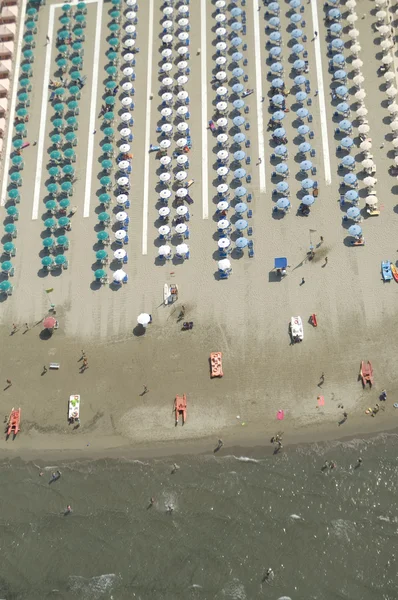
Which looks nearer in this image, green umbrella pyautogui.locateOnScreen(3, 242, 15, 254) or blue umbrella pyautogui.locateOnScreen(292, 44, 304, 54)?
green umbrella pyautogui.locateOnScreen(3, 242, 15, 254)

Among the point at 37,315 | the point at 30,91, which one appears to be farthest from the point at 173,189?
the point at 30,91

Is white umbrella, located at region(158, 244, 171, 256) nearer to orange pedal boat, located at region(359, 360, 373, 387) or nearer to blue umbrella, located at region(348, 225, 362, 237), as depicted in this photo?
blue umbrella, located at region(348, 225, 362, 237)

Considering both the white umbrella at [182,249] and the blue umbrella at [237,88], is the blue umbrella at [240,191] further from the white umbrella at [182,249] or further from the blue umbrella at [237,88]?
the blue umbrella at [237,88]

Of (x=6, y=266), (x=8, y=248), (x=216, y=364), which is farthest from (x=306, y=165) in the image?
(x=6, y=266)

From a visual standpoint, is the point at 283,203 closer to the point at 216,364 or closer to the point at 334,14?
the point at 216,364

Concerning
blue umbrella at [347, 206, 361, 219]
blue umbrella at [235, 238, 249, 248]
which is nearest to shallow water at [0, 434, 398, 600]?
blue umbrella at [235, 238, 249, 248]

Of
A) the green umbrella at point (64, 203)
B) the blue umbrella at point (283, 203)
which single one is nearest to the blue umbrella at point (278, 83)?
the blue umbrella at point (283, 203)
